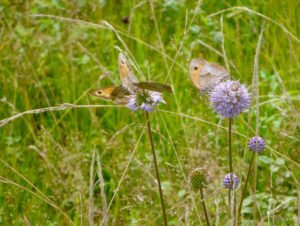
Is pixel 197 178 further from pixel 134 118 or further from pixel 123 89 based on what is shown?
pixel 134 118

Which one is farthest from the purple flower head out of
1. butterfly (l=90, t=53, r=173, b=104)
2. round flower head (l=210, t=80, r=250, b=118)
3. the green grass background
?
the green grass background

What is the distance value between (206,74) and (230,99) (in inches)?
10.5

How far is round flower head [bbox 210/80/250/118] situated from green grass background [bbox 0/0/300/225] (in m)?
0.38

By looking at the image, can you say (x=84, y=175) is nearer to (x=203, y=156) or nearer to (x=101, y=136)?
(x=101, y=136)

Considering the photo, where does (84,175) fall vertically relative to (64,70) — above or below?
below

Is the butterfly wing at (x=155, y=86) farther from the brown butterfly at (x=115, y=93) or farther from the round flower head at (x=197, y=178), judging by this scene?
the round flower head at (x=197, y=178)

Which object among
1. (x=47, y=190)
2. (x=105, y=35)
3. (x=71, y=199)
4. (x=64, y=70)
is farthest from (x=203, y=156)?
(x=105, y=35)

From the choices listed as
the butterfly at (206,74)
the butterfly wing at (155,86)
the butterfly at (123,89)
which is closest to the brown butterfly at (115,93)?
the butterfly at (123,89)

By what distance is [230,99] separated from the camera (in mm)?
1634

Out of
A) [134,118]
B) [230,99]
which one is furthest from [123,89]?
[134,118]

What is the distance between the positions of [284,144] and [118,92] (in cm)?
103

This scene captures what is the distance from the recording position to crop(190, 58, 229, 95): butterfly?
1.84 metres

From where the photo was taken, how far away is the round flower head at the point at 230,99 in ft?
5.33

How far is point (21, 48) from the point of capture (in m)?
3.63
